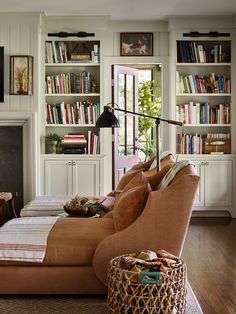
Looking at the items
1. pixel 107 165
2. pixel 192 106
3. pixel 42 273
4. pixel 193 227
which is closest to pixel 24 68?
pixel 107 165

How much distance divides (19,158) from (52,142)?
53 cm

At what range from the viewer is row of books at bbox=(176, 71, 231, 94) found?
23.6 ft

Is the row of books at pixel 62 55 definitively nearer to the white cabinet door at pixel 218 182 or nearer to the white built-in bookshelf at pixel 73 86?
the white built-in bookshelf at pixel 73 86

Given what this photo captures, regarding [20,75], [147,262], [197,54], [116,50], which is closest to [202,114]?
[197,54]

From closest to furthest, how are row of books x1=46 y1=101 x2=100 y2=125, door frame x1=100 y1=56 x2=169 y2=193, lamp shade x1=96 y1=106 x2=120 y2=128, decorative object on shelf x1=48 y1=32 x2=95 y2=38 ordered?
lamp shade x1=96 y1=106 x2=120 y2=128 → decorative object on shelf x1=48 y1=32 x2=95 y2=38 → row of books x1=46 y1=101 x2=100 y2=125 → door frame x1=100 y1=56 x2=169 y2=193

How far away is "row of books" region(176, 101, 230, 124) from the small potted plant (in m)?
1.69

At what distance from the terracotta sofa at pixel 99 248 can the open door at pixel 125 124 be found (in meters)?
3.68

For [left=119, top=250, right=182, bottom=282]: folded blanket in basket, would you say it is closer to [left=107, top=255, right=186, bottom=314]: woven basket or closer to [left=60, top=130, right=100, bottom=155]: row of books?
[left=107, top=255, right=186, bottom=314]: woven basket

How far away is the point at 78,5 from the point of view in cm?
648

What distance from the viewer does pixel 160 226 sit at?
3.44 m

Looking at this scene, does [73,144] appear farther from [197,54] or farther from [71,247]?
[71,247]

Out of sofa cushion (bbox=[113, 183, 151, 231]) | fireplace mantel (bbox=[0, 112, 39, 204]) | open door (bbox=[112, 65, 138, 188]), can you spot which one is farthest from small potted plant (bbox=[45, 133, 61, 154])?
sofa cushion (bbox=[113, 183, 151, 231])

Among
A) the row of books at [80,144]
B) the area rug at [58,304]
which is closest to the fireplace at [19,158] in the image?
the row of books at [80,144]

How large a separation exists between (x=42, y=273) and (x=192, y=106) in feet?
14.3
